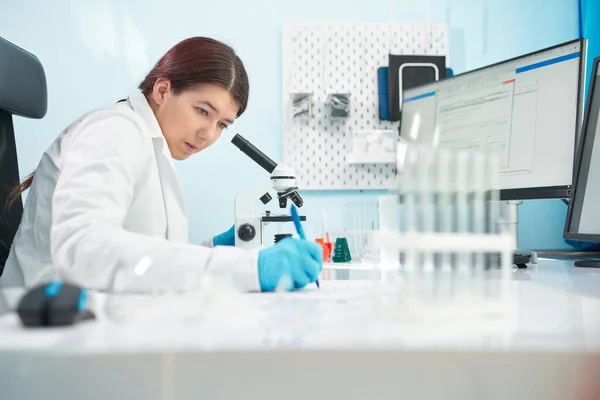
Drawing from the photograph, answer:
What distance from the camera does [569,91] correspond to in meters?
1.37

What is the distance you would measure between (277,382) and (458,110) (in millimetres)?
1361

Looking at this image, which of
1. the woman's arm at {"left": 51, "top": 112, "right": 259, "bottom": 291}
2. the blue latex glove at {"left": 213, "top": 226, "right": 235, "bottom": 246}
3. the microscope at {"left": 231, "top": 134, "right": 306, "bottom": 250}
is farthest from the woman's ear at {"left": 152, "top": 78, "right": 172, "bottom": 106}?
the blue latex glove at {"left": 213, "top": 226, "right": 235, "bottom": 246}

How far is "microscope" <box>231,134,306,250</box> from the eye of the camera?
1323mm

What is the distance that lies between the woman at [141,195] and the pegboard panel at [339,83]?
70 cm

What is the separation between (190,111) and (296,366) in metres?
1.00

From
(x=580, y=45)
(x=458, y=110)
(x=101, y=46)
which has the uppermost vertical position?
(x=101, y=46)

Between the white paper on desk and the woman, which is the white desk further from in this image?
the woman

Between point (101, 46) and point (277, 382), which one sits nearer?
point (277, 382)

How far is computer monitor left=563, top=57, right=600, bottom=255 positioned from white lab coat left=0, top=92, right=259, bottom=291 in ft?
3.23

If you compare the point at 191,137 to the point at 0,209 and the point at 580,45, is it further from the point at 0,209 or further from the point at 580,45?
the point at 580,45

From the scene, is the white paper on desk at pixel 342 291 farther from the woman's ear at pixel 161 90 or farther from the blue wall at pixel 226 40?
the blue wall at pixel 226 40

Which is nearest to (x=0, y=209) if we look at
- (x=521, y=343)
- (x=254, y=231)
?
(x=254, y=231)

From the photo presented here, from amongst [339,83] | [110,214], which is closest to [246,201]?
[110,214]

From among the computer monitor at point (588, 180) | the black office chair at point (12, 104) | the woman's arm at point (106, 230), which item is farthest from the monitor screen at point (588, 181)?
the black office chair at point (12, 104)
